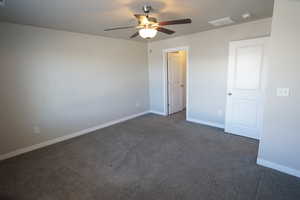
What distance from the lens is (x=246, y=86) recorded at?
3.36 metres

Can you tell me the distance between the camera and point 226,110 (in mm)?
3715

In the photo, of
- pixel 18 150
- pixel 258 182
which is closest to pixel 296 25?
pixel 258 182

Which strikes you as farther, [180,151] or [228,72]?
[228,72]

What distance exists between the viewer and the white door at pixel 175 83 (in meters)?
5.12

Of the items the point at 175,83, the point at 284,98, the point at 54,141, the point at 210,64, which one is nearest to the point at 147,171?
the point at 284,98

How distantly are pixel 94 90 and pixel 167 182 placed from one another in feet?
9.42

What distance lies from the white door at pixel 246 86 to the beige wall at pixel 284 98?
0.98m

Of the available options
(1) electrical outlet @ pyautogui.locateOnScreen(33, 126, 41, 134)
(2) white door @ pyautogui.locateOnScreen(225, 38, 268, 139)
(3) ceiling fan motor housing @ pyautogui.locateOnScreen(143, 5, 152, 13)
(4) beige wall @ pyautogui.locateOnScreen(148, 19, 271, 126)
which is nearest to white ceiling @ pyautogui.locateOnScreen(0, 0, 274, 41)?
(3) ceiling fan motor housing @ pyautogui.locateOnScreen(143, 5, 152, 13)

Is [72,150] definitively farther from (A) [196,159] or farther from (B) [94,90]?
(A) [196,159]

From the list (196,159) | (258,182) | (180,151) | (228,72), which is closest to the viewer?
(258,182)

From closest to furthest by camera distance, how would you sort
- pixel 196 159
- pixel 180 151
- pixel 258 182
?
pixel 258 182
pixel 196 159
pixel 180 151

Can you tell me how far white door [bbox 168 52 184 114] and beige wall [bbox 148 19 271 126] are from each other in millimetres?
592

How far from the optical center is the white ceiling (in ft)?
7.15

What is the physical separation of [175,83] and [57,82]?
3.49 m
